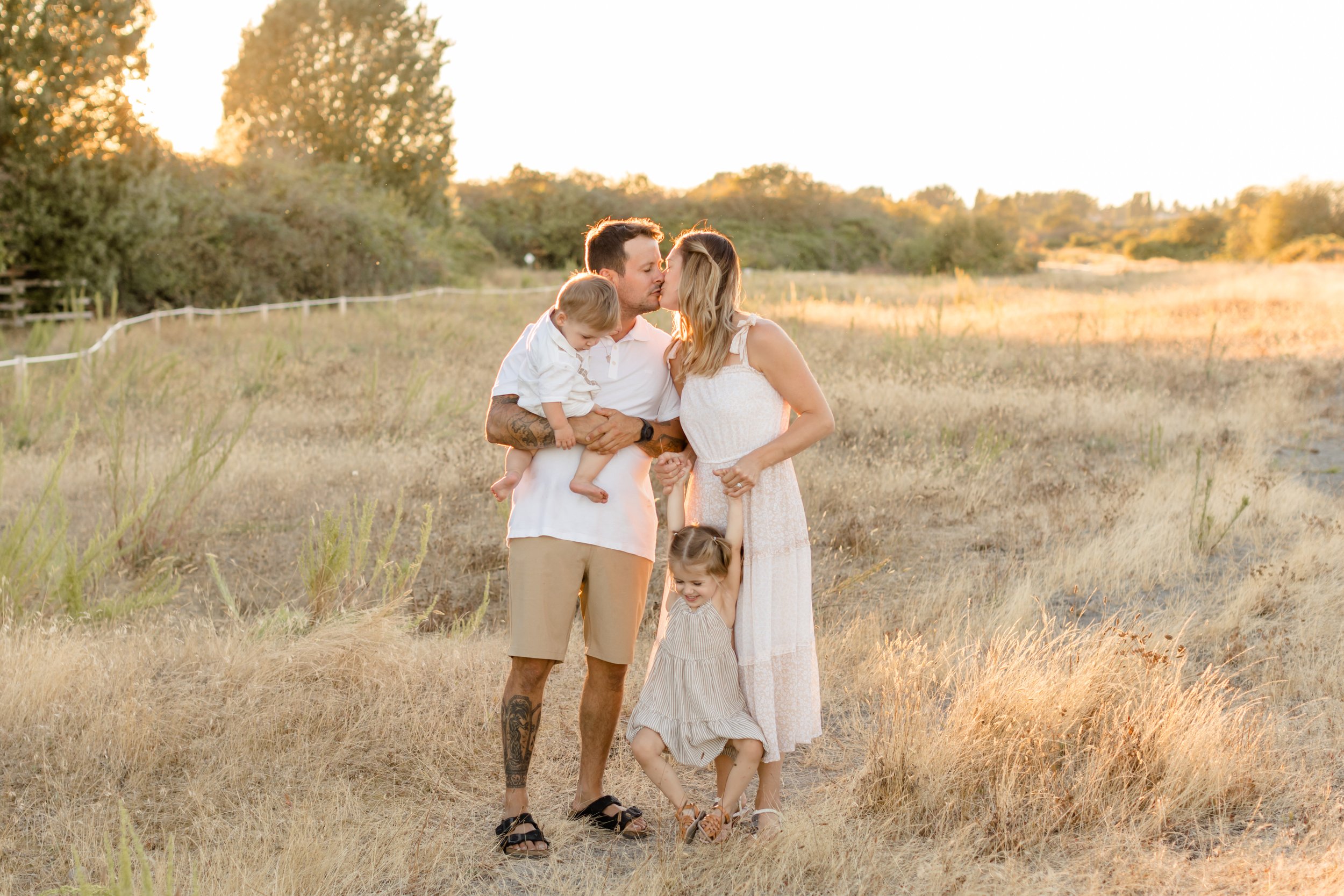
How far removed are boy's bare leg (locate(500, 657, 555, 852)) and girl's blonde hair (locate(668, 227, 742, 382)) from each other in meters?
1.12

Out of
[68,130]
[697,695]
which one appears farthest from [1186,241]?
[697,695]

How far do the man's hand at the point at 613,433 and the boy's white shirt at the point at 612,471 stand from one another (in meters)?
0.08

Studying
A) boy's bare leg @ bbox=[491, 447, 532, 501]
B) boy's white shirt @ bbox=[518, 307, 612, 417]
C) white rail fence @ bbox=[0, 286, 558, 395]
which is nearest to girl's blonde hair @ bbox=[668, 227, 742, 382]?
boy's white shirt @ bbox=[518, 307, 612, 417]

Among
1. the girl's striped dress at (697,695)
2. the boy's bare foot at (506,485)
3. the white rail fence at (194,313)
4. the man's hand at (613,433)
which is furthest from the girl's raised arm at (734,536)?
the white rail fence at (194,313)

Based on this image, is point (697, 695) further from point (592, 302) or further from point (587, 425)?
point (592, 302)

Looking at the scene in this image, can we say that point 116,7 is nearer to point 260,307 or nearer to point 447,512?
point 260,307

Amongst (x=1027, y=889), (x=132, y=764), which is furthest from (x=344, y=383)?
(x=1027, y=889)

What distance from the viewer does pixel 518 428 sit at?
11.2 feet

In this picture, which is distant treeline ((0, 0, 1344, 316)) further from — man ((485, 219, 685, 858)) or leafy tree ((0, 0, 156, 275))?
man ((485, 219, 685, 858))

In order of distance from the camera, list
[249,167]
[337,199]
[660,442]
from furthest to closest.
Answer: [337,199] < [249,167] < [660,442]

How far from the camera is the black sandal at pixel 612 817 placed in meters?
3.53

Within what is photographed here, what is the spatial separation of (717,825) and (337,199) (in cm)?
2873

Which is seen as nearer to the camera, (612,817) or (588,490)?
(588,490)

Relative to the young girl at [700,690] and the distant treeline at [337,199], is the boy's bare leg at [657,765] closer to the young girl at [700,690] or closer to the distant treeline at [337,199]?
the young girl at [700,690]
